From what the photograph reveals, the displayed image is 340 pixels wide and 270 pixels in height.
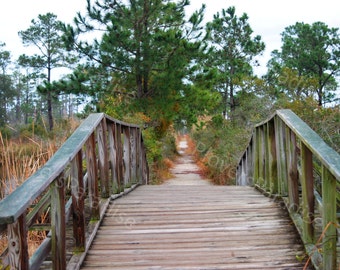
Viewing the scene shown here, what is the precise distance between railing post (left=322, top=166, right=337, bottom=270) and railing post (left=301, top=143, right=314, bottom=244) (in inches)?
14.3

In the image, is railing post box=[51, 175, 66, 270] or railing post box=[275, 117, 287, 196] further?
railing post box=[275, 117, 287, 196]

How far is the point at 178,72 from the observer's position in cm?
1048

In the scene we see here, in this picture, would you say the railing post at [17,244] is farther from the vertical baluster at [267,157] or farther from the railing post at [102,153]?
the vertical baluster at [267,157]

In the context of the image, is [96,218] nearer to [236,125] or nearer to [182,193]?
[182,193]

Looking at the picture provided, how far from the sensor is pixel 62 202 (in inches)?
77.0

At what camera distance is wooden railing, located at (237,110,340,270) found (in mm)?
2008

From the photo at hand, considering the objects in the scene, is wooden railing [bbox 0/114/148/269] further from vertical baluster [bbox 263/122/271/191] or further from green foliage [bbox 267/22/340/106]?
green foliage [bbox 267/22/340/106]

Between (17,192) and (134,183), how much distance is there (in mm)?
3833

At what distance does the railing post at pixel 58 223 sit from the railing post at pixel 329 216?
4.77 feet

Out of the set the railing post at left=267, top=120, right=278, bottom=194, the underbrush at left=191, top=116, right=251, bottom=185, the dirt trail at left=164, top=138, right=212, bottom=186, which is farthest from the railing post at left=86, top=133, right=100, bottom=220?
the dirt trail at left=164, top=138, right=212, bottom=186

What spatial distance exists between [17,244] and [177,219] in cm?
182

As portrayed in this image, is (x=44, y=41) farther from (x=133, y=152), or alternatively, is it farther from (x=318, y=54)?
(x=133, y=152)

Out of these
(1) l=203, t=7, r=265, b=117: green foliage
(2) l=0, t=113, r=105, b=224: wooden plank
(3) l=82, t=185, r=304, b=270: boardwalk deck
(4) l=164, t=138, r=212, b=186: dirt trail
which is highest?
(1) l=203, t=7, r=265, b=117: green foliage

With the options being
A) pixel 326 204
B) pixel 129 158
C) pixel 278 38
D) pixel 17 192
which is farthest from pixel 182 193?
pixel 278 38
